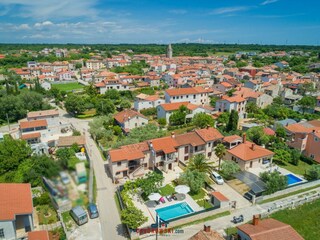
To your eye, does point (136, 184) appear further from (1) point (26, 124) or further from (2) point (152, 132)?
(1) point (26, 124)

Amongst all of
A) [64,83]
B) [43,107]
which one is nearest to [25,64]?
[64,83]

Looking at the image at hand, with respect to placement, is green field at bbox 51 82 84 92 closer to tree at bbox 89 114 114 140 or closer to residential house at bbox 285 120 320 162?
tree at bbox 89 114 114 140

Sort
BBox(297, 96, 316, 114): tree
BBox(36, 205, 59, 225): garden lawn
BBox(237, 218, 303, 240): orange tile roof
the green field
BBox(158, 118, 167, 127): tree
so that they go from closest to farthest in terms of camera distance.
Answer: BBox(237, 218, 303, 240): orange tile roof → BBox(36, 205, 59, 225): garden lawn → BBox(158, 118, 167, 127): tree → BBox(297, 96, 316, 114): tree → the green field

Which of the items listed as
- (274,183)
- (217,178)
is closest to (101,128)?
(217,178)

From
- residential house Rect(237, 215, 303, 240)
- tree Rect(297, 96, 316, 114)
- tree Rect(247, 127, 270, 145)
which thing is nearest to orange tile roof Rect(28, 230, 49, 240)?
residential house Rect(237, 215, 303, 240)

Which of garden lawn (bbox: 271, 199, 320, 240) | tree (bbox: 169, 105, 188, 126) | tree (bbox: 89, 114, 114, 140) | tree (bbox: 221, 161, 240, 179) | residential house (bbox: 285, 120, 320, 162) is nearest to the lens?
garden lawn (bbox: 271, 199, 320, 240)
